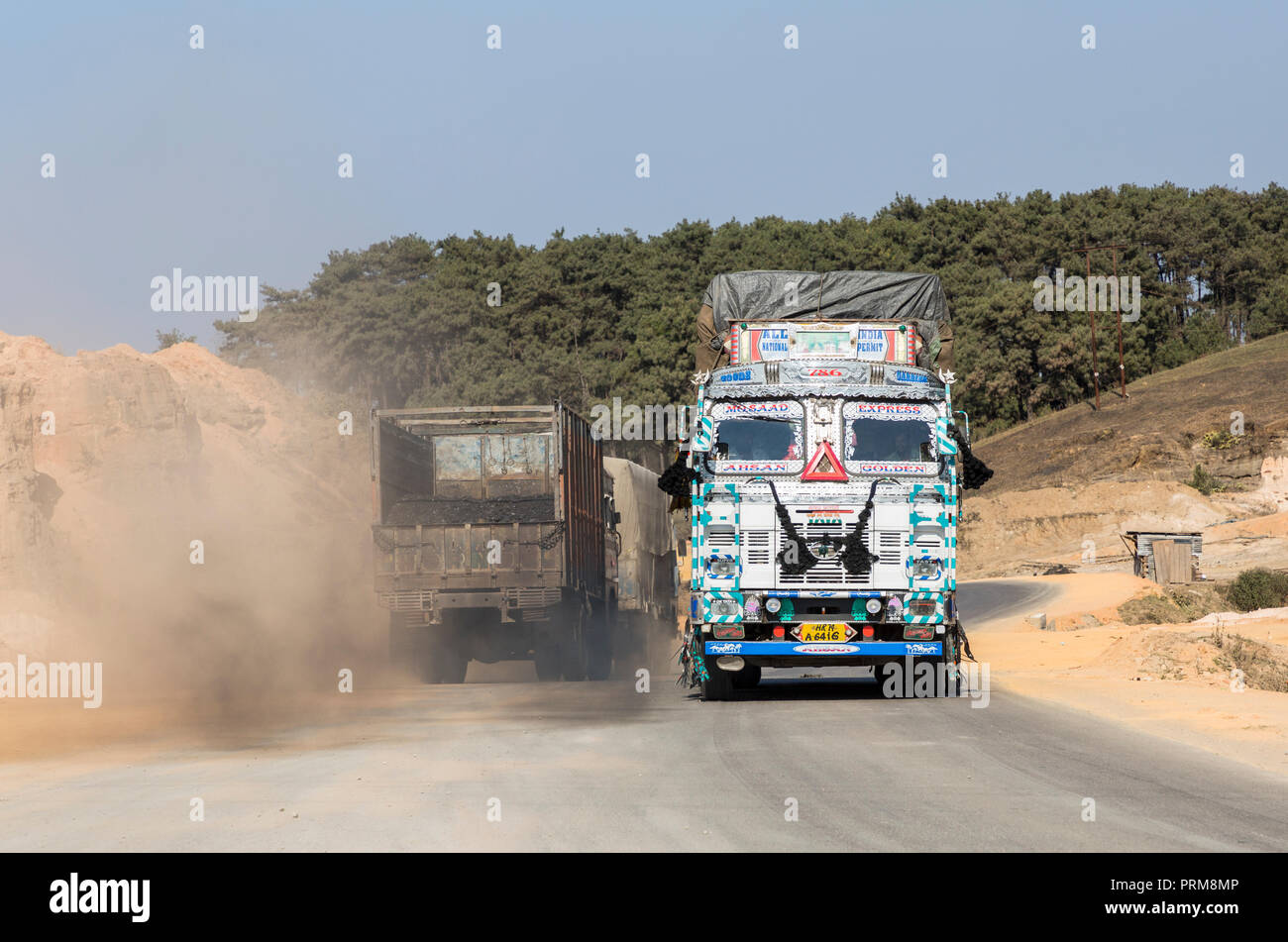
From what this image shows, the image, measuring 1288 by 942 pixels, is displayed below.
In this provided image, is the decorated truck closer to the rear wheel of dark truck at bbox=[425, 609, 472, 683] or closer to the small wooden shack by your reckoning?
the rear wheel of dark truck at bbox=[425, 609, 472, 683]

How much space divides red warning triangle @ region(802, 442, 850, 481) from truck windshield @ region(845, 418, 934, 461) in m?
0.17

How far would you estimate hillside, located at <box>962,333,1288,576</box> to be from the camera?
189 feet

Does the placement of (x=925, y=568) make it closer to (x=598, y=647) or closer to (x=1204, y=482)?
(x=598, y=647)

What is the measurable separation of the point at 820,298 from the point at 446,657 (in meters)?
8.01

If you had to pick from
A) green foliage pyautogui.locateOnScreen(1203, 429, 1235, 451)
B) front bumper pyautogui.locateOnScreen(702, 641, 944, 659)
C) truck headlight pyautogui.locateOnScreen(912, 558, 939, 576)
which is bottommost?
front bumper pyautogui.locateOnScreen(702, 641, 944, 659)

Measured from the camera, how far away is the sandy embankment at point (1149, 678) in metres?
13.5

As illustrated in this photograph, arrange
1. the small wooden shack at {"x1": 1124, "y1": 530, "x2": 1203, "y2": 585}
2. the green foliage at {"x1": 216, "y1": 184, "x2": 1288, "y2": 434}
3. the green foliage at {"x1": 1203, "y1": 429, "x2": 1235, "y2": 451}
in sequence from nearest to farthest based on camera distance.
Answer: the small wooden shack at {"x1": 1124, "y1": 530, "x2": 1203, "y2": 585} < the green foliage at {"x1": 1203, "y1": 429, "x2": 1235, "y2": 451} < the green foliage at {"x1": 216, "y1": 184, "x2": 1288, "y2": 434}

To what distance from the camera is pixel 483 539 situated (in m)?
21.8

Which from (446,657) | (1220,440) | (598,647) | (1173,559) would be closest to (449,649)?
(446,657)

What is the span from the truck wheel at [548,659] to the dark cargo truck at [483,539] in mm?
23

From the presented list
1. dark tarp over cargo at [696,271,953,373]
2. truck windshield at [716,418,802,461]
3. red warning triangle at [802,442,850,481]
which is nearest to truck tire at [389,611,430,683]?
dark tarp over cargo at [696,271,953,373]
